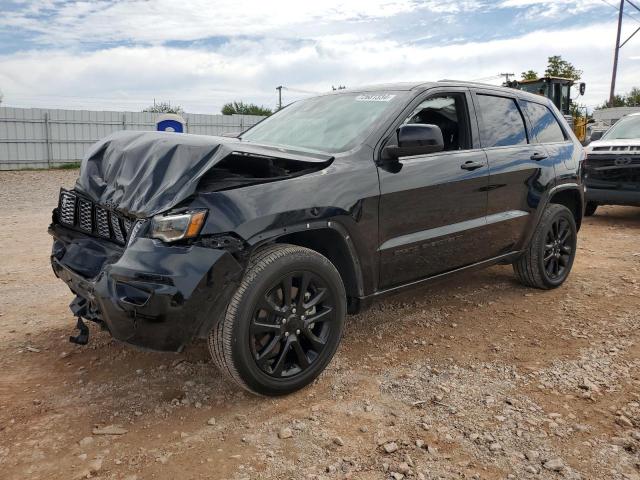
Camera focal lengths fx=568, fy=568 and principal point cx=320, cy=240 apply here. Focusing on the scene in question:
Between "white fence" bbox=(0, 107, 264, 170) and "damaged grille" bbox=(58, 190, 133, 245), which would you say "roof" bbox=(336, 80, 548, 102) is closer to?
"damaged grille" bbox=(58, 190, 133, 245)

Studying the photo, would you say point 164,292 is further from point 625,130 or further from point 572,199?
point 625,130

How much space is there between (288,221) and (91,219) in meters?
1.21

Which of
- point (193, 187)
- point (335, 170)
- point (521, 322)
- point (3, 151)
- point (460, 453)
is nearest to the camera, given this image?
point (460, 453)

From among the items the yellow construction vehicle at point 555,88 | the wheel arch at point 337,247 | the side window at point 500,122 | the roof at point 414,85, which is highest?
the yellow construction vehicle at point 555,88

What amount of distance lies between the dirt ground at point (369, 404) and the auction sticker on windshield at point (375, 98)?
5.36 ft

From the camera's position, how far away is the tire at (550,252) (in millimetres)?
4898

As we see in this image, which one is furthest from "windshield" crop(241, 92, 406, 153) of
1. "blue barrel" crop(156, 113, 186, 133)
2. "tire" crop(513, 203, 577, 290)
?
"blue barrel" crop(156, 113, 186, 133)

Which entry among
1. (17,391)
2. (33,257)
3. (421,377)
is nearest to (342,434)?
(421,377)

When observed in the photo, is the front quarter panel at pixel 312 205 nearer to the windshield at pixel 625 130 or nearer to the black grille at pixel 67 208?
the black grille at pixel 67 208

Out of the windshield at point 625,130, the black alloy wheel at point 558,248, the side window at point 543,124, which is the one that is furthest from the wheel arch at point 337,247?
the windshield at point 625,130

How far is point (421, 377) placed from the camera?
3.38 meters

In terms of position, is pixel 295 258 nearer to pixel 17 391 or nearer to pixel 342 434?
pixel 342 434

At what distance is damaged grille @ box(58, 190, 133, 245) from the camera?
10.0 feet

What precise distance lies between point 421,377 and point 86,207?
223 centimetres
